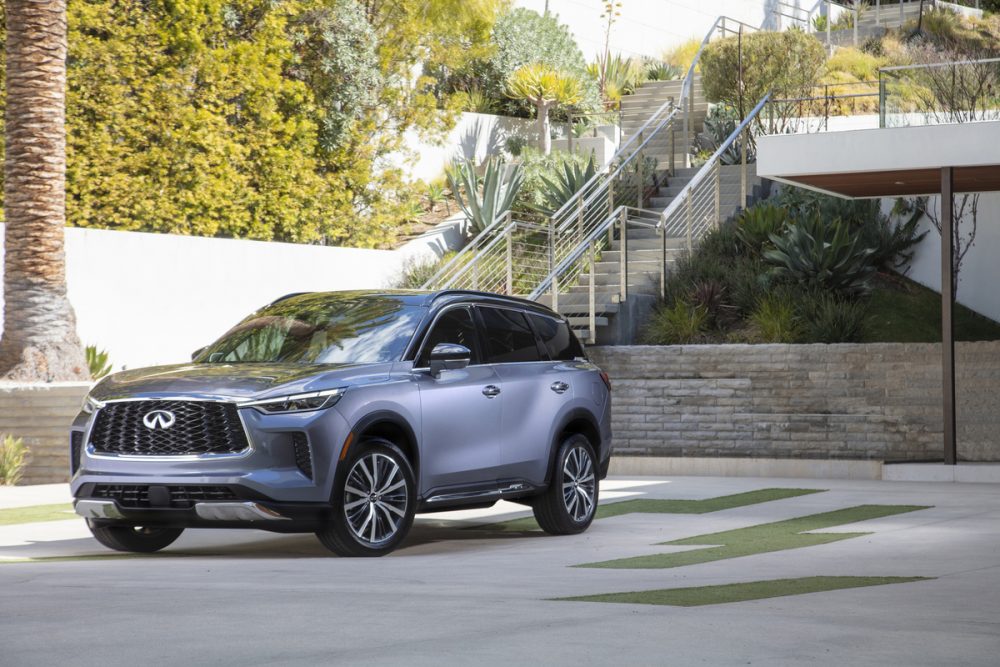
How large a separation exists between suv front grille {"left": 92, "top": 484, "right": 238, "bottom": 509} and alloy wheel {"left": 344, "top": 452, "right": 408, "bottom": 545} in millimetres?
806

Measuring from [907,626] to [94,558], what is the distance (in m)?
5.60

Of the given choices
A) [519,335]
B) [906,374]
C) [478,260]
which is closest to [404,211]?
[478,260]

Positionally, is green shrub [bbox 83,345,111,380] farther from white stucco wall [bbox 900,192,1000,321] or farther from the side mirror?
white stucco wall [bbox 900,192,1000,321]

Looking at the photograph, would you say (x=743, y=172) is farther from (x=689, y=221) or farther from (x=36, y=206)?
(x=36, y=206)

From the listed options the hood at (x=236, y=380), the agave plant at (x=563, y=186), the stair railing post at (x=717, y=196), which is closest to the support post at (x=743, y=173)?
the stair railing post at (x=717, y=196)

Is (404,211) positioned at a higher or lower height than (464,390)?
higher

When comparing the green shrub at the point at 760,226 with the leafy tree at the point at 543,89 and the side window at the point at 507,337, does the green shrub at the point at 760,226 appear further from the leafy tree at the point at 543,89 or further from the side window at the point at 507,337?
the side window at the point at 507,337

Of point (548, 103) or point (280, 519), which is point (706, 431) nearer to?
point (280, 519)

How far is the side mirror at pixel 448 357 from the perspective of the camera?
9.99 m

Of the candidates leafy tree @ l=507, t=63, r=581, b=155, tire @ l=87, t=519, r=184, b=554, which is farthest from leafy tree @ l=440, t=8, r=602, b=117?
tire @ l=87, t=519, r=184, b=554

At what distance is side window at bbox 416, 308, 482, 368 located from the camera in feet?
34.0

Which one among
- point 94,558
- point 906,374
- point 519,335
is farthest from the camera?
point 906,374

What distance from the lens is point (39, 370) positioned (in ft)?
53.9

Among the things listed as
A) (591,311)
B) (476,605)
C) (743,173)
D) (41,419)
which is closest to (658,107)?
(743,173)
